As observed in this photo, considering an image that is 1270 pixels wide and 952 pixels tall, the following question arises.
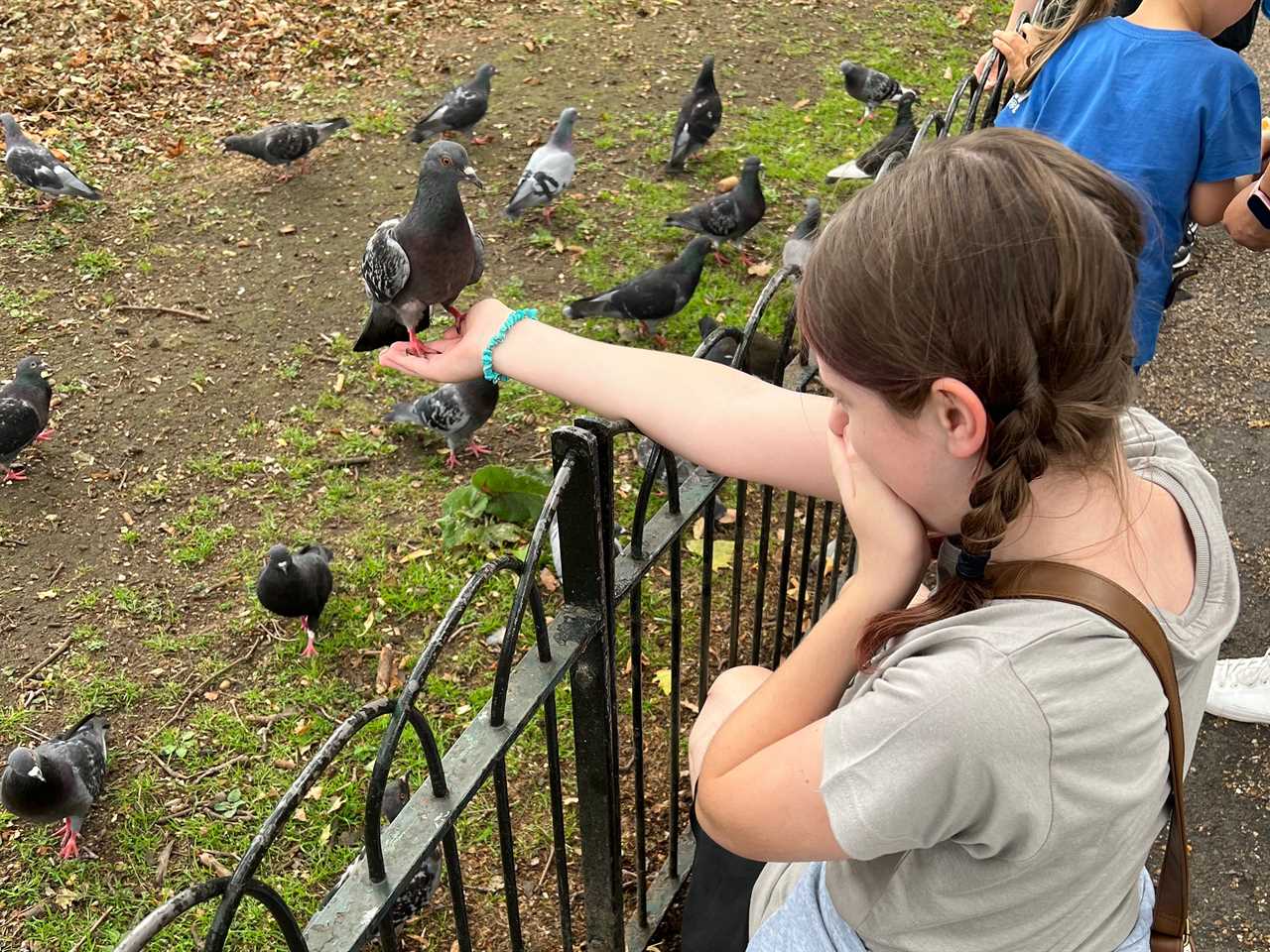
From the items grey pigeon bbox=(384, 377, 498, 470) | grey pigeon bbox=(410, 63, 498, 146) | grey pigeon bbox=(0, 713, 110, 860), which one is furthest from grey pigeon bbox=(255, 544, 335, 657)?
grey pigeon bbox=(410, 63, 498, 146)

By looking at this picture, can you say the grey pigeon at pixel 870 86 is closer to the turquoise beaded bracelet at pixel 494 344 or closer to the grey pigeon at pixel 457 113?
the grey pigeon at pixel 457 113

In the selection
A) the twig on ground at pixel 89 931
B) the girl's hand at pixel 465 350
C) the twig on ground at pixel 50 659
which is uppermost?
the girl's hand at pixel 465 350

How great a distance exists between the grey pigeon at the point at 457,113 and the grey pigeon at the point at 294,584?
14.4 ft

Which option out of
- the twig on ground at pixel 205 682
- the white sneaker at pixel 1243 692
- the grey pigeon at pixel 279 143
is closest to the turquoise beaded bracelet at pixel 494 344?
the twig on ground at pixel 205 682

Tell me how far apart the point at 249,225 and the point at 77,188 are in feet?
3.72

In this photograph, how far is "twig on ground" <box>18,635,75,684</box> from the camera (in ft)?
13.9

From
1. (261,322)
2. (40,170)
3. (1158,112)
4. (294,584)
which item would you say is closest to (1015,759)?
(1158,112)

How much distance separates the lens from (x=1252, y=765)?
361cm

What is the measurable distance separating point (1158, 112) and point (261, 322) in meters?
4.91

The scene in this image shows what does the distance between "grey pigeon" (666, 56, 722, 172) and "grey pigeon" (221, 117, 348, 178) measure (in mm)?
2573

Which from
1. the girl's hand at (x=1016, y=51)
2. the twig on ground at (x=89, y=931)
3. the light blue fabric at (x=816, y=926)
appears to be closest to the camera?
the light blue fabric at (x=816, y=926)

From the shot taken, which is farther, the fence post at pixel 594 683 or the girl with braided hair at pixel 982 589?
the fence post at pixel 594 683

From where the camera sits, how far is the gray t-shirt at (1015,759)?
122 cm

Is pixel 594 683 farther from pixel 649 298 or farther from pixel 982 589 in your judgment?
pixel 649 298
